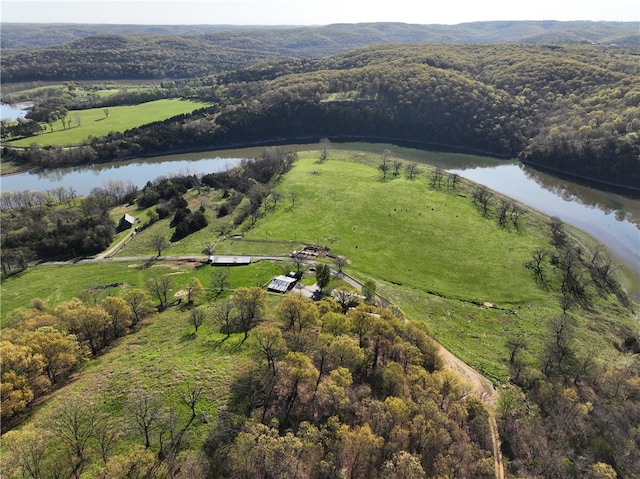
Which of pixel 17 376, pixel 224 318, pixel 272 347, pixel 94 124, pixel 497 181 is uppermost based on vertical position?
pixel 272 347

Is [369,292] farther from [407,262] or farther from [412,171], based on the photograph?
[412,171]

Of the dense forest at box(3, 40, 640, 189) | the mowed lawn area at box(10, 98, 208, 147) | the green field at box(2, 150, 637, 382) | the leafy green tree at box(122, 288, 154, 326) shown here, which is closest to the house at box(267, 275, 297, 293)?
the green field at box(2, 150, 637, 382)

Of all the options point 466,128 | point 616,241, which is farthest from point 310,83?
point 616,241

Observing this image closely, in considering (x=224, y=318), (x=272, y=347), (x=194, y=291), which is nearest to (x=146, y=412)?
(x=272, y=347)

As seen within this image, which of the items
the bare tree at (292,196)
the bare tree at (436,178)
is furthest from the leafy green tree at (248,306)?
the bare tree at (436,178)

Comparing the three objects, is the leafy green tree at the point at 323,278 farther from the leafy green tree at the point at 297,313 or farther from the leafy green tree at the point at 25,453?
the leafy green tree at the point at 25,453
